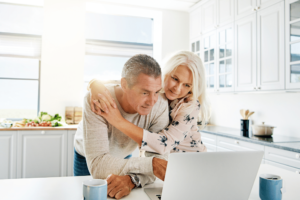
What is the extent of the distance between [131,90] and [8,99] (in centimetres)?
356

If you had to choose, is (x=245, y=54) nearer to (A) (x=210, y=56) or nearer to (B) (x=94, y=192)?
(A) (x=210, y=56)

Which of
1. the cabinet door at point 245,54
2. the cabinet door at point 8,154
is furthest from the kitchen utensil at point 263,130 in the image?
the cabinet door at point 8,154

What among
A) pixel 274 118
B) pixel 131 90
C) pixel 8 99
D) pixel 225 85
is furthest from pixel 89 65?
pixel 131 90

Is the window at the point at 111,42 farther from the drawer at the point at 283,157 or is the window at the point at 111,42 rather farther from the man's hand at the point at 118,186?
the man's hand at the point at 118,186

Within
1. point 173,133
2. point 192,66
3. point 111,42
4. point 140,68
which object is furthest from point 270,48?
point 111,42

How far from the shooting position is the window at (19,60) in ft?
13.1

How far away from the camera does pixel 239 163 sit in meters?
0.82

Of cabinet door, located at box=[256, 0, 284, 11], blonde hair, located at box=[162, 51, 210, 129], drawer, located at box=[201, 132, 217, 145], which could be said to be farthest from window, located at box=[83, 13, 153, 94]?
blonde hair, located at box=[162, 51, 210, 129]

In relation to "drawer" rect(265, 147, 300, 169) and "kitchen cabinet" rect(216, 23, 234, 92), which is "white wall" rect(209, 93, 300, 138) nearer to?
"kitchen cabinet" rect(216, 23, 234, 92)

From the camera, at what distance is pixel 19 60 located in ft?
13.3

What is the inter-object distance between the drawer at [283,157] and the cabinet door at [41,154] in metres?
2.41

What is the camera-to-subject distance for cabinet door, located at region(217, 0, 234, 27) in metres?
3.25

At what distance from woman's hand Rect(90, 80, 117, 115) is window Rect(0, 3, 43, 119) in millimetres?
3192

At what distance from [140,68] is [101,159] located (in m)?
0.45
